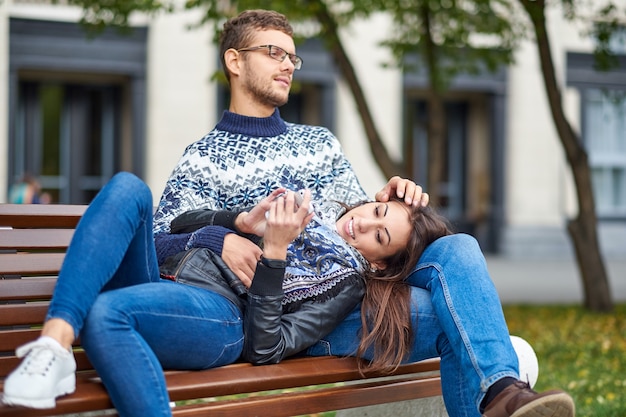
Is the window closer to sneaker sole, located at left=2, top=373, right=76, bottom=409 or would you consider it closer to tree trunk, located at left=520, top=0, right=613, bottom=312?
tree trunk, located at left=520, top=0, right=613, bottom=312

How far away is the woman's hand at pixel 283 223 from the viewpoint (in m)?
2.88

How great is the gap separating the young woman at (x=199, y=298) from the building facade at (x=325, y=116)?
12.9 meters

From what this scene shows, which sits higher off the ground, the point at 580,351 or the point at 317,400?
the point at 317,400

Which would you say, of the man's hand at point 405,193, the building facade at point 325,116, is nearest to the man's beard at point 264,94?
the man's hand at point 405,193

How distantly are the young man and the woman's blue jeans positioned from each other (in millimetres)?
318

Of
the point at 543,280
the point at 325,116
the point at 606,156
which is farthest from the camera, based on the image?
the point at 606,156

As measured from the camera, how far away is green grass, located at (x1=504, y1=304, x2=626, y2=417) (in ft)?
16.6

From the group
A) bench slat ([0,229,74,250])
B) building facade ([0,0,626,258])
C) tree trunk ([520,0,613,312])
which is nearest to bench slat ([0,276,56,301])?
bench slat ([0,229,74,250])

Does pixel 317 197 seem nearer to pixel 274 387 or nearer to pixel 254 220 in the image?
pixel 254 220

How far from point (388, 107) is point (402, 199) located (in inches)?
604

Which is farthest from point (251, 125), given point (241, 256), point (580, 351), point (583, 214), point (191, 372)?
point (583, 214)

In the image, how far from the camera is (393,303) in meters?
3.22

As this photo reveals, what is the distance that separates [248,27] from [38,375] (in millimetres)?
1863

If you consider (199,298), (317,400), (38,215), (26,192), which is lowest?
(26,192)
